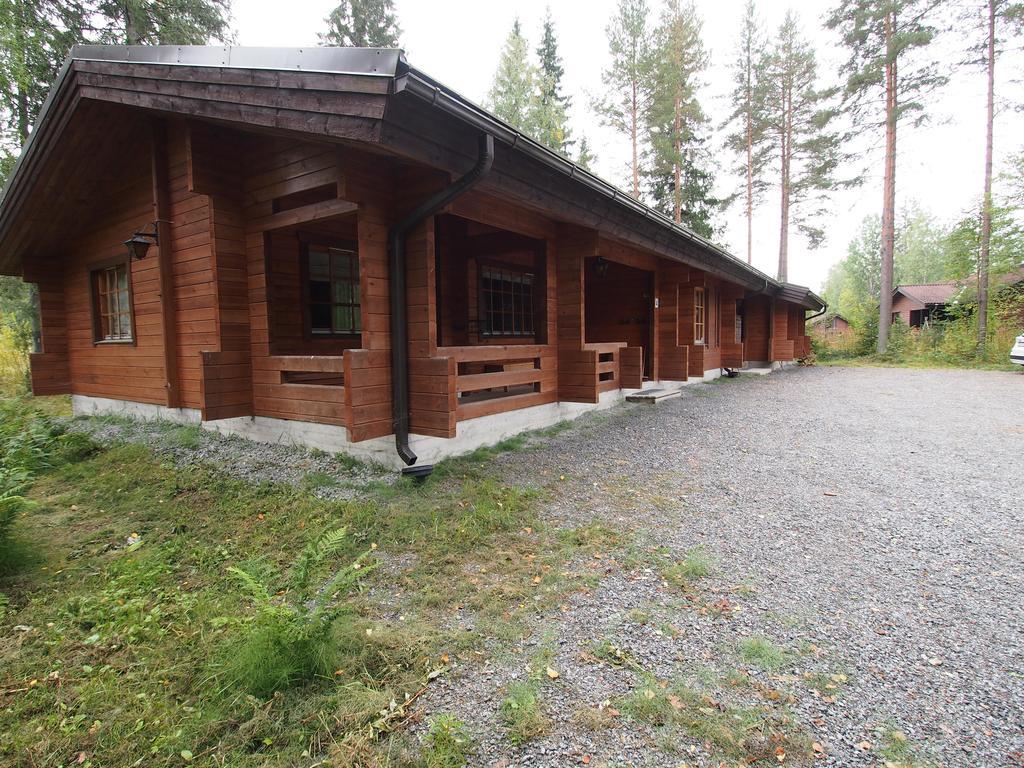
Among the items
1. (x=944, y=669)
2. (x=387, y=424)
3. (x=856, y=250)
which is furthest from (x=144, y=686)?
(x=856, y=250)

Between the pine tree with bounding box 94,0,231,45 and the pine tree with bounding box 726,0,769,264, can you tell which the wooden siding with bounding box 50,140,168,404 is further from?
the pine tree with bounding box 726,0,769,264

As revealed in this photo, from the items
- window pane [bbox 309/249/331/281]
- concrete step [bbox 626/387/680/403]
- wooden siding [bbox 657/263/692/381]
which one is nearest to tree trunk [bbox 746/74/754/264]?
wooden siding [bbox 657/263/692/381]

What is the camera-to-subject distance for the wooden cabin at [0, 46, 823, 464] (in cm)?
367

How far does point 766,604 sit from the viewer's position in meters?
2.45

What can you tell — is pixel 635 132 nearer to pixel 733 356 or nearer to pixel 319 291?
pixel 733 356

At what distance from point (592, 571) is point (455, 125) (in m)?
3.16

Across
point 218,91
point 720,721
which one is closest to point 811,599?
point 720,721

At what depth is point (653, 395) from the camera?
819 cm

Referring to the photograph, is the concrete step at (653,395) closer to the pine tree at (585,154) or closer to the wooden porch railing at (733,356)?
the wooden porch railing at (733,356)

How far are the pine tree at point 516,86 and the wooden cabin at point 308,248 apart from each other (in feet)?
42.8

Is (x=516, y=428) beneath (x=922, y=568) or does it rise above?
above

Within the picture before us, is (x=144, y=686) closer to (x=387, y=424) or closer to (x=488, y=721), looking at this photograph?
(x=488, y=721)

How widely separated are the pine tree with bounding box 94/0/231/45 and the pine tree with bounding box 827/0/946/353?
18045mm

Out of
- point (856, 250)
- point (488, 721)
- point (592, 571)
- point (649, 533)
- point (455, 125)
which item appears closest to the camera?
point (488, 721)
